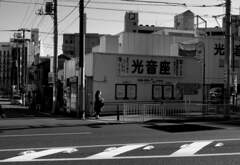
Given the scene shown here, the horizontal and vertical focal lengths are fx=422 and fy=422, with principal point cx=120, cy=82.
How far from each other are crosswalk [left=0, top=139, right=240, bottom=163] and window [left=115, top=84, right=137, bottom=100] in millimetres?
17526

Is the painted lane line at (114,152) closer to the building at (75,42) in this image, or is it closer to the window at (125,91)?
the window at (125,91)

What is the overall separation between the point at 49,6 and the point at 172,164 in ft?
96.3

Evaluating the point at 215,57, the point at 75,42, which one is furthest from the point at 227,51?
the point at 75,42

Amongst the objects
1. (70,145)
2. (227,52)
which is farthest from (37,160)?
(227,52)

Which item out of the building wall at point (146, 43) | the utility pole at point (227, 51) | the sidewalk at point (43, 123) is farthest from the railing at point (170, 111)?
the building wall at point (146, 43)

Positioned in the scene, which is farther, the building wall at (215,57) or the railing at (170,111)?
the building wall at (215,57)

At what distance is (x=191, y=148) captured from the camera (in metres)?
12.3

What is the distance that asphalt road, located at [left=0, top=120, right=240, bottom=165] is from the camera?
10219 mm

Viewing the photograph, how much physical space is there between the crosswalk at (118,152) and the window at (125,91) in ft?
57.5

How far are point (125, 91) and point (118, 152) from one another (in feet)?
64.5

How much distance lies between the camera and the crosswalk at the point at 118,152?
34.7ft

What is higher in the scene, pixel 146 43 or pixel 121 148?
pixel 146 43

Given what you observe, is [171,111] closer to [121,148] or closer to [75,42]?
[121,148]

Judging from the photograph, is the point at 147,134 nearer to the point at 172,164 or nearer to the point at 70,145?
the point at 70,145
